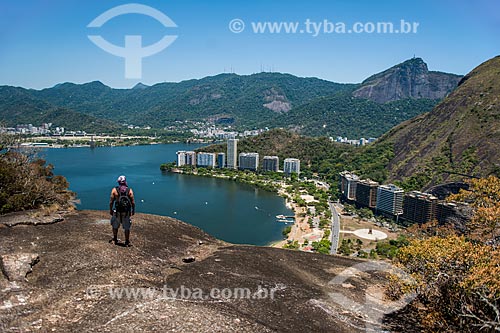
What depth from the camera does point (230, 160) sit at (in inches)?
2333

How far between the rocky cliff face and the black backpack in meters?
139

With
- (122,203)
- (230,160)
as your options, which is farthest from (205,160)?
(122,203)

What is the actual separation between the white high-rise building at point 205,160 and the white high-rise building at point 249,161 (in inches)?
179

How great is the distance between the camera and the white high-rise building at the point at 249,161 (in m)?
57.3

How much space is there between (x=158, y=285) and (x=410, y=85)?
147 metres

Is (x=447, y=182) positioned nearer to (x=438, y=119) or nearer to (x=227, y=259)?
(x=438, y=119)

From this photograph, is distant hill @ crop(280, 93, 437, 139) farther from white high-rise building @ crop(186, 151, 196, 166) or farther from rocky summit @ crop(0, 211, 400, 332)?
rocky summit @ crop(0, 211, 400, 332)

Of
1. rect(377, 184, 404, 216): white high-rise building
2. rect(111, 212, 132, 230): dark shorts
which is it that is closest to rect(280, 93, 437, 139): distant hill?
rect(377, 184, 404, 216): white high-rise building

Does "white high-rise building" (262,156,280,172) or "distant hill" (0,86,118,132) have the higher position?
"distant hill" (0,86,118,132)

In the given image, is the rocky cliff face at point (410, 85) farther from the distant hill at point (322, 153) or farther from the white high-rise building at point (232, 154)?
the white high-rise building at point (232, 154)

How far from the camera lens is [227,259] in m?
5.32

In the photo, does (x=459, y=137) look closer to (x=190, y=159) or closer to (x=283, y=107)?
(x=190, y=159)

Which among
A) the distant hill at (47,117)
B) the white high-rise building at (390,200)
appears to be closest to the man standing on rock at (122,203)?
the white high-rise building at (390,200)

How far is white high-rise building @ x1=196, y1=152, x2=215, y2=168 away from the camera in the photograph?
58.8 m
